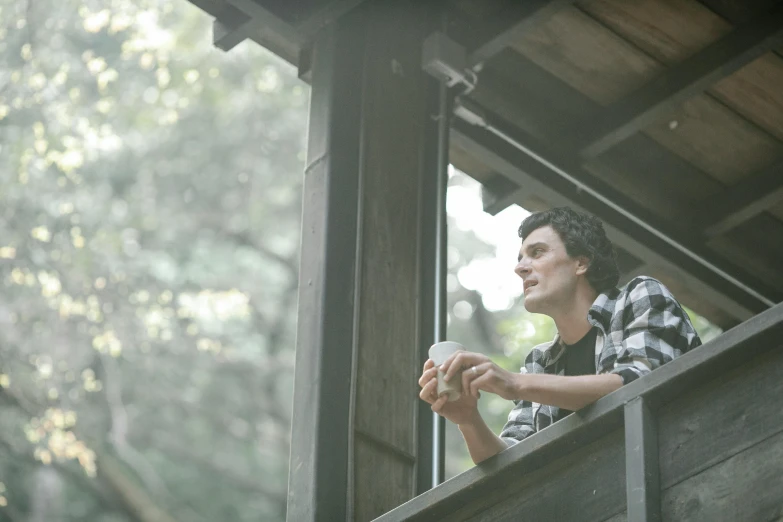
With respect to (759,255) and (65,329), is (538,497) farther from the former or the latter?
(65,329)

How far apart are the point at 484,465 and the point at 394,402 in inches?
35.6

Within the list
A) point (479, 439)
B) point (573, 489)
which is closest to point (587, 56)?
point (479, 439)

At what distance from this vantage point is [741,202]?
604 cm

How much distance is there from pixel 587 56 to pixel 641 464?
107 inches

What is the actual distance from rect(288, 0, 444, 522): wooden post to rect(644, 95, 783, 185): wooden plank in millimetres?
1276

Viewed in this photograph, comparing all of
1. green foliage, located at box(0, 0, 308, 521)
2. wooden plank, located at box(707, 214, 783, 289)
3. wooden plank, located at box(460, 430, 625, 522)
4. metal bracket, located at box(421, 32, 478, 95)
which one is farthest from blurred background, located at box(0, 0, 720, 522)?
wooden plank, located at box(460, 430, 625, 522)

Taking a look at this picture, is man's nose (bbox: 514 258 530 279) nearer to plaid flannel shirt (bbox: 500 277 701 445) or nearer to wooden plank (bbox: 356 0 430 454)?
plaid flannel shirt (bbox: 500 277 701 445)

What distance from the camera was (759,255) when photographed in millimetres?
6355

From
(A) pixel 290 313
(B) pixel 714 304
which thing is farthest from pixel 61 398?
(B) pixel 714 304

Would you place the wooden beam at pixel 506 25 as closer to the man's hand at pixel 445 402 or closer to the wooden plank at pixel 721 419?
the man's hand at pixel 445 402

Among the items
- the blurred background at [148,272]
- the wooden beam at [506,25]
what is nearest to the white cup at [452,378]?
the wooden beam at [506,25]

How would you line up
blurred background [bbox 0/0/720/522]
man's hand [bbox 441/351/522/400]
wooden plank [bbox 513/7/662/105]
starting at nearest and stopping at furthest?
man's hand [bbox 441/351/522/400], wooden plank [bbox 513/7/662/105], blurred background [bbox 0/0/720/522]

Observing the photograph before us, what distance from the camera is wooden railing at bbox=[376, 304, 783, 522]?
9.66ft

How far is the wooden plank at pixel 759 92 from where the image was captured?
534cm
